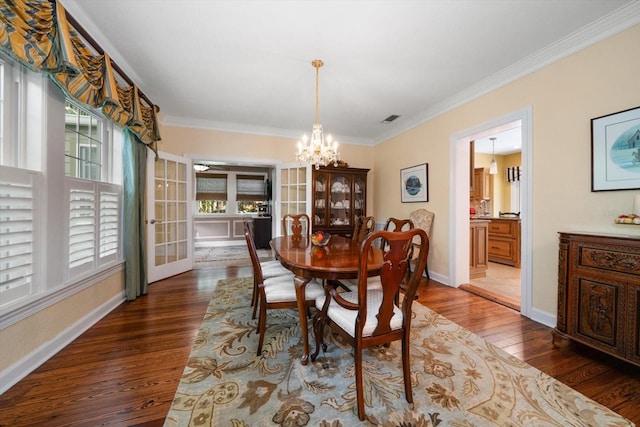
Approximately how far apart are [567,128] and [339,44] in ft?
7.10

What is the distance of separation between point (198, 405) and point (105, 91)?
98.1 inches

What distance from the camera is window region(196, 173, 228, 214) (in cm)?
733

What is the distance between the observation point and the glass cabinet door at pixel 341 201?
15.7 feet

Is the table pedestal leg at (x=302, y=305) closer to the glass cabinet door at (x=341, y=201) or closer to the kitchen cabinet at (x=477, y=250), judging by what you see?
the glass cabinet door at (x=341, y=201)

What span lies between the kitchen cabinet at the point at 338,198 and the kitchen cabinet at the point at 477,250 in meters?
1.92

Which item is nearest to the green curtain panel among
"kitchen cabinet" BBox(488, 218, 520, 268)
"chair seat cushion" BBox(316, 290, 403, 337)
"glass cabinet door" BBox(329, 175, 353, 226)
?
"chair seat cushion" BBox(316, 290, 403, 337)

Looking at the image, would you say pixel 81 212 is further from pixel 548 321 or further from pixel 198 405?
pixel 548 321

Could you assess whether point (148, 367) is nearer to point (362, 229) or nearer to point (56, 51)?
point (56, 51)

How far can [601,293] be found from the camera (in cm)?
168

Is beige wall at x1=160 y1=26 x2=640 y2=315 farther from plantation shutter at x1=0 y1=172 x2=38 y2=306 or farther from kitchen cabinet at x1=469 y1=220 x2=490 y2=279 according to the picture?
plantation shutter at x1=0 y1=172 x2=38 y2=306

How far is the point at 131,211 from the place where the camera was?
2.79 m

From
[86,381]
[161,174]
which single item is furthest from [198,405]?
[161,174]

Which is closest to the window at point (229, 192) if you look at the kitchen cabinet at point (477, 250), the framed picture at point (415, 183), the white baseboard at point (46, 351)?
the framed picture at point (415, 183)

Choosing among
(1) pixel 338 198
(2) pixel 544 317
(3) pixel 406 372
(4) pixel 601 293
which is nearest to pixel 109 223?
(3) pixel 406 372
